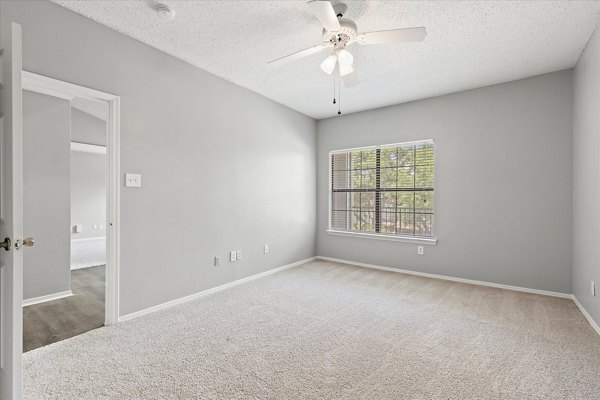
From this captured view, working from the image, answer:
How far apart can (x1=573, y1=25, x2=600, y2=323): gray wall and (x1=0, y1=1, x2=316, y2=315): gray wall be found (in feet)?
11.7

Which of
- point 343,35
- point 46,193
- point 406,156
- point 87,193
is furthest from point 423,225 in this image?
point 87,193

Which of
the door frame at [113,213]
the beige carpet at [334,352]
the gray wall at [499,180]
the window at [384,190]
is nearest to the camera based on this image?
the beige carpet at [334,352]

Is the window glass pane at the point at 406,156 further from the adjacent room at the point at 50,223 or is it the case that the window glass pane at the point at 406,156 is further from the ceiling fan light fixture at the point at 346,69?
the adjacent room at the point at 50,223

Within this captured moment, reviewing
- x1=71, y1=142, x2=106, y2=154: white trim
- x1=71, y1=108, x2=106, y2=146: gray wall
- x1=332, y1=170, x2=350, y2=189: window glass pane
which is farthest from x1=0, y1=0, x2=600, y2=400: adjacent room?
x1=71, y1=142, x2=106, y2=154: white trim

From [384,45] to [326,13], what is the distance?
114 cm

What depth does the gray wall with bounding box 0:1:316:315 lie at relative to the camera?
2.38 metres

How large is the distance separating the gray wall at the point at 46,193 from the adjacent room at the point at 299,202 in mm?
20

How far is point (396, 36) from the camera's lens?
2.11 metres

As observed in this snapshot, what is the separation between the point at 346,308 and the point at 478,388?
55.5 inches

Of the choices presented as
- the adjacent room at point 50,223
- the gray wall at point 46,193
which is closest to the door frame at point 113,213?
the adjacent room at point 50,223

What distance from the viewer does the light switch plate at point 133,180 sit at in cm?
270

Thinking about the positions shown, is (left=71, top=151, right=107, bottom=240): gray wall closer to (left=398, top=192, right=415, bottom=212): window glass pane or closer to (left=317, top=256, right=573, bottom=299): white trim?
(left=317, top=256, right=573, bottom=299): white trim

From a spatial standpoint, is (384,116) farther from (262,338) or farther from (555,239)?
(262,338)

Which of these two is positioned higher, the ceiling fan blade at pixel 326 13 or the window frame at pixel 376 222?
the ceiling fan blade at pixel 326 13
